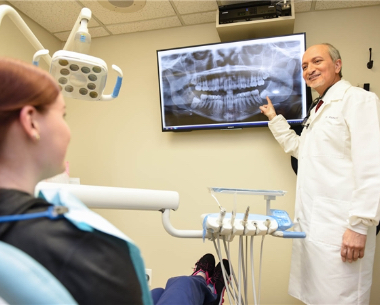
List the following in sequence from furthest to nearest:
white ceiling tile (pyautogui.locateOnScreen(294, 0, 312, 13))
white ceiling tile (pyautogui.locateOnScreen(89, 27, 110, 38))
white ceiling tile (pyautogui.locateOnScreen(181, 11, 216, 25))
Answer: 1. white ceiling tile (pyautogui.locateOnScreen(89, 27, 110, 38))
2. white ceiling tile (pyautogui.locateOnScreen(181, 11, 216, 25))
3. white ceiling tile (pyautogui.locateOnScreen(294, 0, 312, 13))

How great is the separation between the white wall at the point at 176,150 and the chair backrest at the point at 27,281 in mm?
1939

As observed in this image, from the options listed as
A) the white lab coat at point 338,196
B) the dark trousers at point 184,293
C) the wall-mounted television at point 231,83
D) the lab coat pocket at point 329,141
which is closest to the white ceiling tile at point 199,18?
the wall-mounted television at point 231,83

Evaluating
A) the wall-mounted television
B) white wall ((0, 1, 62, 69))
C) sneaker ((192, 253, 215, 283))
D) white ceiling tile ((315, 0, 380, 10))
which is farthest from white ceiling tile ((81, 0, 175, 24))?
sneaker ((192, 253, 215, 283))


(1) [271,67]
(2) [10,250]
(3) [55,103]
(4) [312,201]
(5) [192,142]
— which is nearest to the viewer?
(2) [10,250]

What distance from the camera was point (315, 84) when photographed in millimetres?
1807

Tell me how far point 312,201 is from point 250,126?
30.4 inches

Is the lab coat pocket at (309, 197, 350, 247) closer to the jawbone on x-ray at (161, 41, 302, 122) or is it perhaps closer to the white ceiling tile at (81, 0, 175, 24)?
the jawbone on x-ray at (161, 41, 302, 122)

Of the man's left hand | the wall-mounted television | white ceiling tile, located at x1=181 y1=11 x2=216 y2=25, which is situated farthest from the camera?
white ceiling tile, located at x1=181 y1=11 x2=216 y2=25

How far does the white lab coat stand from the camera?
1.46 m

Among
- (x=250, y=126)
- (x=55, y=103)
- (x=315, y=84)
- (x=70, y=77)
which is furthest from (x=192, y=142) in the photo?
(x=55, y=103)

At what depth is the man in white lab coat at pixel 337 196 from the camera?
1451 millimetres

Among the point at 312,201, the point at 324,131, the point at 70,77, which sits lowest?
the point at 312,201

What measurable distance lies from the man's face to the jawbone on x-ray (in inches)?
9.3

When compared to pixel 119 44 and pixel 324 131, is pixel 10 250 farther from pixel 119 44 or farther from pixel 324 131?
pixel 119 44
